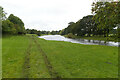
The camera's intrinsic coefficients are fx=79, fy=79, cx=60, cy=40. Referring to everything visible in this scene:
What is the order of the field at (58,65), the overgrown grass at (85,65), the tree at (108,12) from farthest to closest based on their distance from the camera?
the overgrown grass at (85,65)
the field at (58,65)
the tree at (108,12)

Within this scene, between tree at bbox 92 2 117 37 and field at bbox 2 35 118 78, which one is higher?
tree at bbox 92 2 117 37

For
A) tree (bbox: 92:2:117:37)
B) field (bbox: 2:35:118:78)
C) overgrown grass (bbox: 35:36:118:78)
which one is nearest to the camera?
tree (bbox: 92:2:117:37)

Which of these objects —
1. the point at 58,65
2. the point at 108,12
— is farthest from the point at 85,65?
the point at 108,12

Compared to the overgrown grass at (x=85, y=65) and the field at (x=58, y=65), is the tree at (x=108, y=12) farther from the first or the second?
the field at (x=58, y=65)

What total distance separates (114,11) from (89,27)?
219 ft

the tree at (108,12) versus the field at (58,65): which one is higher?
the tree at (108,12)

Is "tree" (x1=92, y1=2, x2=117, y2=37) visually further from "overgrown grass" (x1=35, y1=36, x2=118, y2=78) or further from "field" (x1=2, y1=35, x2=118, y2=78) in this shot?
"field" (x1=2, y1=35, x2=118, y2=78)

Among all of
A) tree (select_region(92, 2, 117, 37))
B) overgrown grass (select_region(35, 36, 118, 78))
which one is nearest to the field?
overgrown grass (select_region(35, 36, 118, 78))

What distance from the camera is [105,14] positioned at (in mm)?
6215

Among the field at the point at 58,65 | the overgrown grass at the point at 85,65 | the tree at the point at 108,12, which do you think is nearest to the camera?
the tree at the point at 108,12

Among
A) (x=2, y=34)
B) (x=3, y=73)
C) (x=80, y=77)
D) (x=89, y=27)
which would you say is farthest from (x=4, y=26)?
(x=89, y=27)

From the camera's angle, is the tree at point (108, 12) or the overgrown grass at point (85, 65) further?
the overgrown grass at point (85, 65)

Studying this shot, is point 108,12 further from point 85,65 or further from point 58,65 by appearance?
point 58,65

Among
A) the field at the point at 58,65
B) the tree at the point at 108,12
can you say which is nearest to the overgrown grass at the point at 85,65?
the field at the point at 58,65
